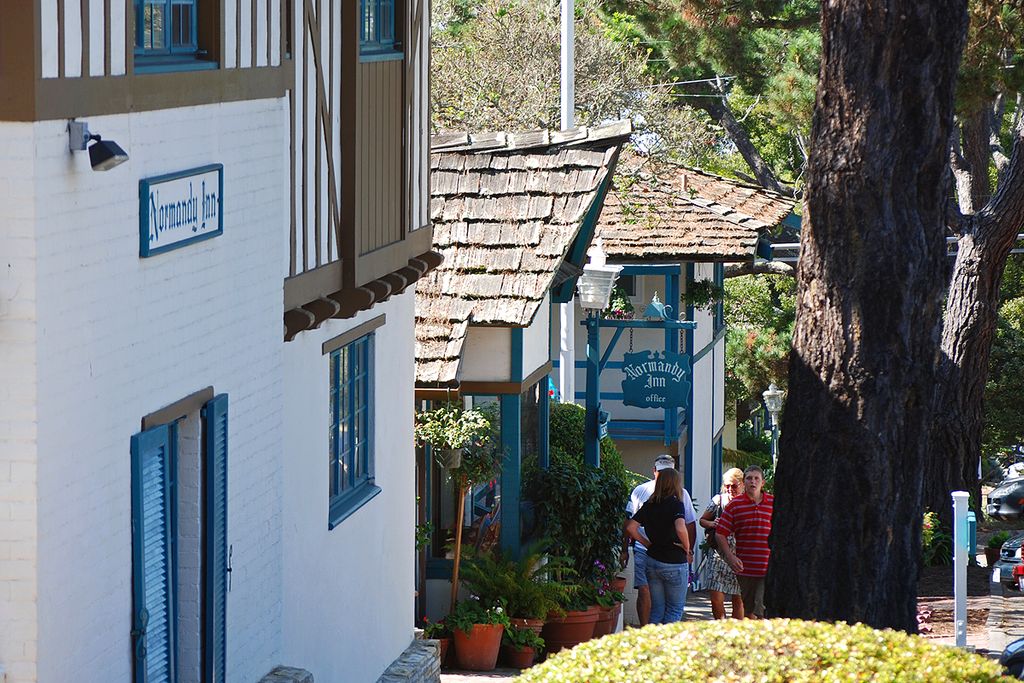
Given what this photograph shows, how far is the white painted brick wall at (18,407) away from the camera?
5.57 meters

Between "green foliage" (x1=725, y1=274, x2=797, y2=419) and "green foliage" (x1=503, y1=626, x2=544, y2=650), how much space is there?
21426 mm

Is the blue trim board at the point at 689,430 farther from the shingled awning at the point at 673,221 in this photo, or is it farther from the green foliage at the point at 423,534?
the green foliage at the point at 423,534

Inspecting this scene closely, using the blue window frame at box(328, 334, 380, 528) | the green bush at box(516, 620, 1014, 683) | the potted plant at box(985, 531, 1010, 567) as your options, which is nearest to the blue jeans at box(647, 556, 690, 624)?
the blue window frame at box(328, 334, 380, 528)

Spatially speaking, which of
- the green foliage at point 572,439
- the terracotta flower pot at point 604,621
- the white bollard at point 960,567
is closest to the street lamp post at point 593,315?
the green foliage at point 572,439

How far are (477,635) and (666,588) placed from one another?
163cm

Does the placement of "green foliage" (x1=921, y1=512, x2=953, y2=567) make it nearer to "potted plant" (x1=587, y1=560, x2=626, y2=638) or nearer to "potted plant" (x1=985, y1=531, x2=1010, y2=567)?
"potted plant" (x1=985, y1=531, x2=1010, y2=567)

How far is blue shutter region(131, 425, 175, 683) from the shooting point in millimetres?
6629

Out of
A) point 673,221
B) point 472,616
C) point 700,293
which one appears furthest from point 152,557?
point 673,221

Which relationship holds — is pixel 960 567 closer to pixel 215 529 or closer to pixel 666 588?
pixel 666 588

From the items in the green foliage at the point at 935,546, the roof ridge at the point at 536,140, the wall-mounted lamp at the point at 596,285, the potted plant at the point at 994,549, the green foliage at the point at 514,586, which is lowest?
the potted plant at the point at 994,549

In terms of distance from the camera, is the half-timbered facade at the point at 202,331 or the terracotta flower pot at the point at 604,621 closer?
the half-timbered facade at the point at 202,331

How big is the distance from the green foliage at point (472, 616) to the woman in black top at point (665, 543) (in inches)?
50.0

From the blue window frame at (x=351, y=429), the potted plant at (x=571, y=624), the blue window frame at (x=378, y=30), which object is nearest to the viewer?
the blue window frame at (x=351, y=429)

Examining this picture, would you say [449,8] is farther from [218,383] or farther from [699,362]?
[218,383]
